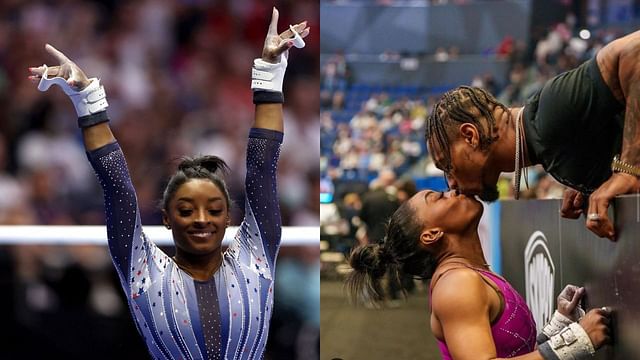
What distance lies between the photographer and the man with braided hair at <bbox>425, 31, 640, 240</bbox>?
76.7 inches

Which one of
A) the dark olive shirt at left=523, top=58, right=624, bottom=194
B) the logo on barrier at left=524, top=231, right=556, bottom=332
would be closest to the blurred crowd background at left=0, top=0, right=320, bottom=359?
the logo on barrier at left=524, top=231, right=556, bottom=332

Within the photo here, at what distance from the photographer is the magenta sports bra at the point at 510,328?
189 cm

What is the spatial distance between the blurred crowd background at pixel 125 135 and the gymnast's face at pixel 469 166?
6.36 feet

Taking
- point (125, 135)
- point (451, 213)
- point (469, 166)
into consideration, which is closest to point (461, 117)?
point (469, 166)

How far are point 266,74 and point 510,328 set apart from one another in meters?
0.80

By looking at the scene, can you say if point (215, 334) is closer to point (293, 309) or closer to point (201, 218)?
point (201, 218)

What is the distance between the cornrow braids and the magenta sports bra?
0.28m

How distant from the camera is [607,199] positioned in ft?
5.89

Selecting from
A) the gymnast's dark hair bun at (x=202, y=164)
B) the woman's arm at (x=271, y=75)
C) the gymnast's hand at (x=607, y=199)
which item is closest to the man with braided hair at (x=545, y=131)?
the gymnast's hand at (x=607, y=199)

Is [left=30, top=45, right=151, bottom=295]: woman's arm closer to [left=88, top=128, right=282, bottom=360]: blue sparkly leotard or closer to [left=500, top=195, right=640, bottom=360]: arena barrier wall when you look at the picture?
[left=88, top=128, right=282, bottom=360]: blue sparkly leotard

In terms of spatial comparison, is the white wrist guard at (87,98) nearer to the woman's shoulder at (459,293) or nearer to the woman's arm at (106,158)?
the woman's arm at (106,158)

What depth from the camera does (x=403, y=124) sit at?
6816mm

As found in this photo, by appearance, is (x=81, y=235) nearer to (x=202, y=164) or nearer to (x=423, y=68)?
(x=202, y=164)

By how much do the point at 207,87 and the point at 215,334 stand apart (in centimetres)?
328
